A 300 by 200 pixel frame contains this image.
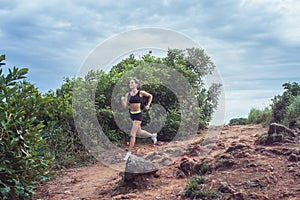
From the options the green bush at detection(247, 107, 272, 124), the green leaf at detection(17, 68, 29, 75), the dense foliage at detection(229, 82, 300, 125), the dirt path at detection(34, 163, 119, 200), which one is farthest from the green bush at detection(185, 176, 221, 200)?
the green bush at detection(247, 107, 272, 124)

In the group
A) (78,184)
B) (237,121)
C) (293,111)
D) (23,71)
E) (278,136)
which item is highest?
(23,71)

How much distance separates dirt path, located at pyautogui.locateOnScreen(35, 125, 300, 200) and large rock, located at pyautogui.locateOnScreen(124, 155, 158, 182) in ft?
0.35

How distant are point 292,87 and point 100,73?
19.8ft

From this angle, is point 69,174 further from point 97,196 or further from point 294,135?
point 294,135

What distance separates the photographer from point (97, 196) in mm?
5453

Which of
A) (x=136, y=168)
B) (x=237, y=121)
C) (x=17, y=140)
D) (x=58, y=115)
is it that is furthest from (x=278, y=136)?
(x=237, y=121)

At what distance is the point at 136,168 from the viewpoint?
5355mm

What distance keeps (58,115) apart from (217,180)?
486 centimetres

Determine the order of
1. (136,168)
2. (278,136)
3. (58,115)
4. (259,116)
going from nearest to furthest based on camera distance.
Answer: (136,168), (278,136), (58,115), (259,116)

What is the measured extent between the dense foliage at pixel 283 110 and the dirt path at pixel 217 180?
393 centimetres

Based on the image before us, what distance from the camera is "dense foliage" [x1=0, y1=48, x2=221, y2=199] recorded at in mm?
5207

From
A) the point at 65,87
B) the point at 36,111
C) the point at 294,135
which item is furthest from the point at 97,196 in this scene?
the point at 65,87

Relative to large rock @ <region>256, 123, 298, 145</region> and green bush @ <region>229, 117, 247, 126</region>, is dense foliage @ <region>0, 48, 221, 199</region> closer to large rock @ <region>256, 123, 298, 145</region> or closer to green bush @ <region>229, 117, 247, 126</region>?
green bush @ <region>229, 117, 247, 126</region>

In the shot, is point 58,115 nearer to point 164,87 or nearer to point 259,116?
point 164,87
